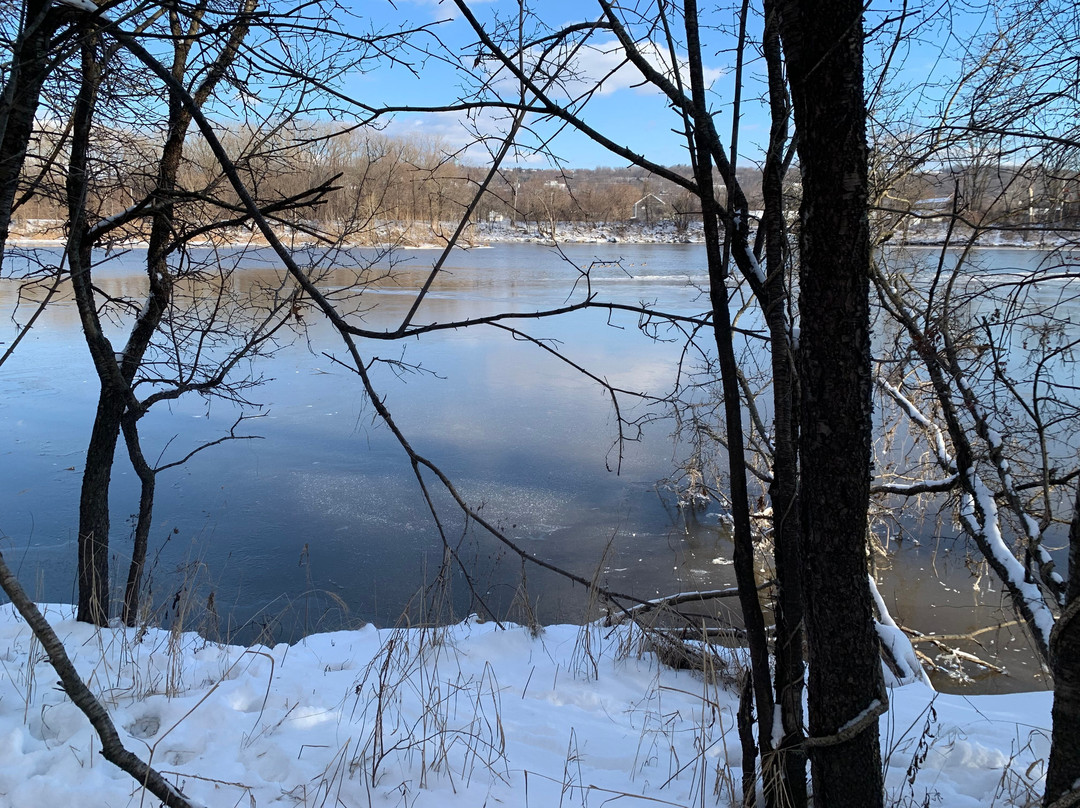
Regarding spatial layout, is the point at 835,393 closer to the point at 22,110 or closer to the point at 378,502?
the point at 22,110

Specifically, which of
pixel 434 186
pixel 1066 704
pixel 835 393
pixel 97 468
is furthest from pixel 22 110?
pixel 1066 704

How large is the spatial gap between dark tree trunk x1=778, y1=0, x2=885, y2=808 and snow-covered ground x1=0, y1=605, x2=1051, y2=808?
725mm

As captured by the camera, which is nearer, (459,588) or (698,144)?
(698,144)

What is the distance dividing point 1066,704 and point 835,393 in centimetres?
108

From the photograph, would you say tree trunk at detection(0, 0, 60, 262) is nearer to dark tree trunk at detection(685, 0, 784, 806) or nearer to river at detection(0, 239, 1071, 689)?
dark tree trunk at detection(685, 0, 784, 806)


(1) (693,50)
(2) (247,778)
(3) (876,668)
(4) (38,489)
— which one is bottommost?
(4) (38,489)

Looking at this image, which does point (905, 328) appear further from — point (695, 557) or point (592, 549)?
point (592, 549)

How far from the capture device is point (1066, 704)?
6.31ft

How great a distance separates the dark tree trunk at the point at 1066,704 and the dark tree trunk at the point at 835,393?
502 millimetres

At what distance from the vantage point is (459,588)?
6637 mm

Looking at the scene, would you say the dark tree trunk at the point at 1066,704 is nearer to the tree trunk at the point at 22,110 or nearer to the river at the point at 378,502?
the river at the point at 378,502

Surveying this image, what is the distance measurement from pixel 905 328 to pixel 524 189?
5.21m

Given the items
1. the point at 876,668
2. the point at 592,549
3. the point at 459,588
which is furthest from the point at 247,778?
the point at 592,549

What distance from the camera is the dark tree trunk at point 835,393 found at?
167 centimetres
